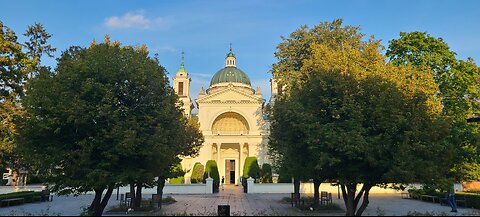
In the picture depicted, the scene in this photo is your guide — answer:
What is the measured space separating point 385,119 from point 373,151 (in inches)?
47.5

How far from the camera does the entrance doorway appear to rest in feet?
189

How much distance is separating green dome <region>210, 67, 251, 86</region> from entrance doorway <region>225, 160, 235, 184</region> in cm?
1526

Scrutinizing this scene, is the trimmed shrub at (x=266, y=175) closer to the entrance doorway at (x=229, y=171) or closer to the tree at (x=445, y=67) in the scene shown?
the entrance doorway at (x=229, y=171)

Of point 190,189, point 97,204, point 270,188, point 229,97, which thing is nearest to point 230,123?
point 229,97

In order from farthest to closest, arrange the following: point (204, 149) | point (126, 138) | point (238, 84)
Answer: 1. point (238, 84)
2. point (204, 149)
3. point (126, 138)

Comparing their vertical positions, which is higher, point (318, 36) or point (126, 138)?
point (318, 36)

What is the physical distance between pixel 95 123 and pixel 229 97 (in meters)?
42.8

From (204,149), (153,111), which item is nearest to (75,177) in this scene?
(153,111)

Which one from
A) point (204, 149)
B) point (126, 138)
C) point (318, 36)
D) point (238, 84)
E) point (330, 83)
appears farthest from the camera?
point (238, 84)

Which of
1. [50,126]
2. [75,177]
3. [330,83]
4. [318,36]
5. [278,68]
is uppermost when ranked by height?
[318,36]

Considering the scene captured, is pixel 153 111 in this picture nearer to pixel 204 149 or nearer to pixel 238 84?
pixel 204 149

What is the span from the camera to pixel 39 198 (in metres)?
27.5

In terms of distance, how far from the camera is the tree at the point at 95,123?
13.1 m

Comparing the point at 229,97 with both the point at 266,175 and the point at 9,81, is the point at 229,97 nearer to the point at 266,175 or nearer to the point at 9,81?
the point at 266,175
